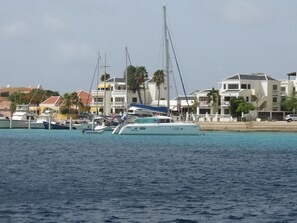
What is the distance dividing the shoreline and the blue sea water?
62175 millimetres

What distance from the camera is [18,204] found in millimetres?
35281

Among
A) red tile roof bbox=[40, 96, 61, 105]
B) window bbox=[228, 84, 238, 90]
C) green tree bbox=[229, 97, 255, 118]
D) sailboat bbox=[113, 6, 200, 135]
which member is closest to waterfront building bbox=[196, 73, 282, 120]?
window bbox=[228, 84, 238, 90]

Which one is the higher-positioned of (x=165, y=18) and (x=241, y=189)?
(x=165, y=18)

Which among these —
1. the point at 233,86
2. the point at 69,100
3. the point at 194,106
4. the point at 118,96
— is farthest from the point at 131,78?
the point at 233,86

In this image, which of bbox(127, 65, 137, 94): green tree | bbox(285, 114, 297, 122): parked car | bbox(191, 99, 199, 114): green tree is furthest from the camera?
bbox(127, 65, 137, 94): green tree

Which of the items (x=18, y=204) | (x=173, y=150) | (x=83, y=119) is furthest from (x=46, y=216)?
(x=83, y=119)

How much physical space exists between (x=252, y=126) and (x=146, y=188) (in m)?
91.9

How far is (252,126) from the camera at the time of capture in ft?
433

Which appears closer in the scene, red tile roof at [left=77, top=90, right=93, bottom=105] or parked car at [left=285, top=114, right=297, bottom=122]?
parked car at [left=285, top=114, right=297, bottom=122]

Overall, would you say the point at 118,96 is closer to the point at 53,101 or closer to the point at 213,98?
the point at 53,101

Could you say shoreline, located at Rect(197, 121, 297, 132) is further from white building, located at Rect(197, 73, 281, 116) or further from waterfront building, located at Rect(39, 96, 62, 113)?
waterfront building, located at Rect(39, 96, 62, 113)

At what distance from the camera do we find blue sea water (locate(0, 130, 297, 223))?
3303cm

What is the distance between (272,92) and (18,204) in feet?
401

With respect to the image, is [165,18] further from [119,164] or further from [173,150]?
[119,164]
